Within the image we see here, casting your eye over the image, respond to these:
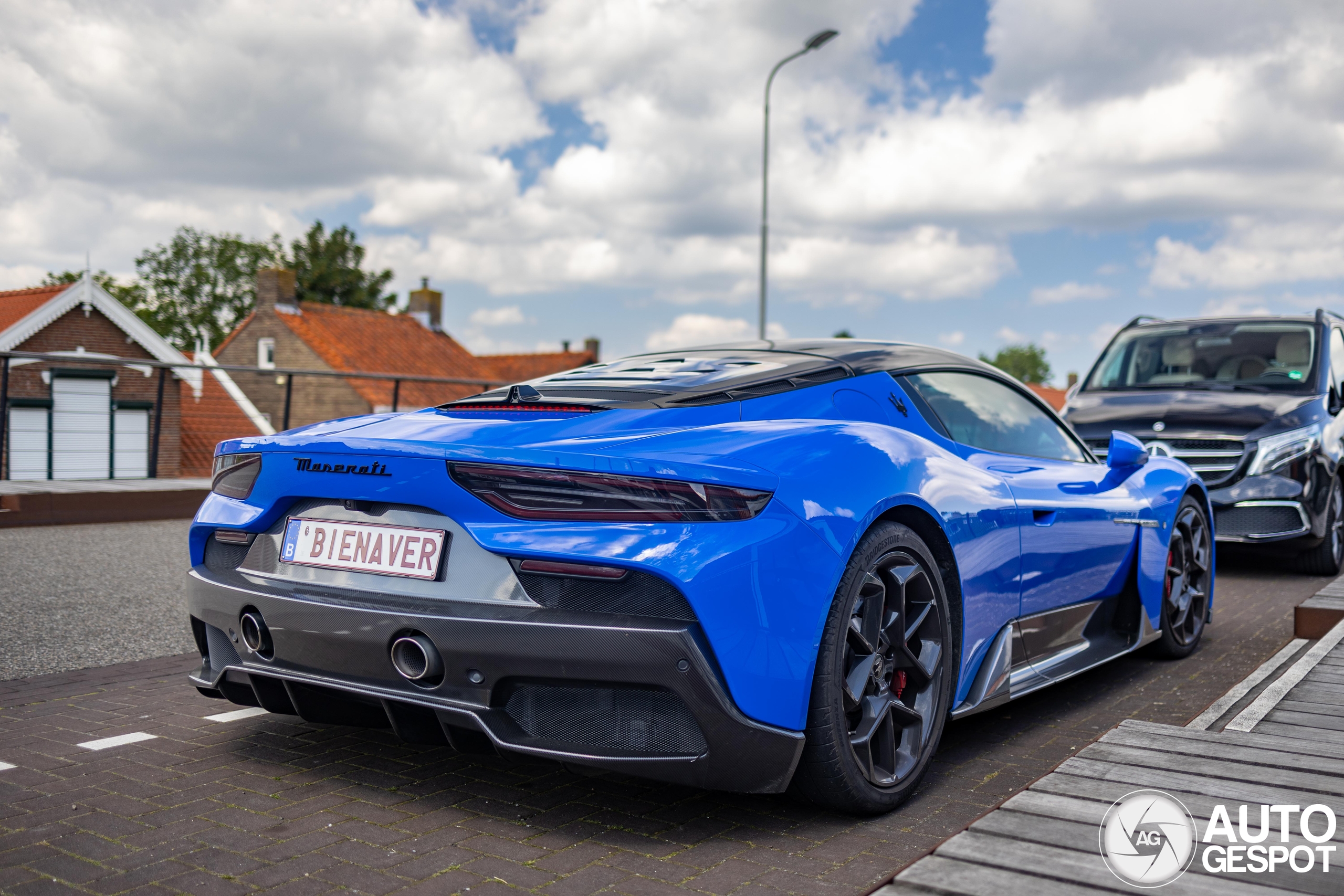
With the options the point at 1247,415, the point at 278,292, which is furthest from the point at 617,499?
the point at 278,292

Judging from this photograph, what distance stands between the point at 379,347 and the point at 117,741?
168 feet

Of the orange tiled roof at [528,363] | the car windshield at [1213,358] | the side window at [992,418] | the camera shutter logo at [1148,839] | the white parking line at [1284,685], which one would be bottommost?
the camera shutter logo at [1148,839]

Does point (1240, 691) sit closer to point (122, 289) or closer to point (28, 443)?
point (28, 443)

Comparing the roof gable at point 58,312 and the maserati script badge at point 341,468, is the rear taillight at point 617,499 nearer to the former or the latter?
the maserati script badge at point 341,468

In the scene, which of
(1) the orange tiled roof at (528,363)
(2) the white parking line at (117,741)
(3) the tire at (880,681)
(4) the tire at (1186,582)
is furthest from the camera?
(1) the orange tiled roof at (528,363)

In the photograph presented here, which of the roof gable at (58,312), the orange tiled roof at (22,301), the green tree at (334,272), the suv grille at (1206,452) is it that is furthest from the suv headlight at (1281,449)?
the green tree at (334,272)

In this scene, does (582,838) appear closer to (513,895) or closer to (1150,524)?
(513,895)

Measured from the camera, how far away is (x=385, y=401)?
45500 mm

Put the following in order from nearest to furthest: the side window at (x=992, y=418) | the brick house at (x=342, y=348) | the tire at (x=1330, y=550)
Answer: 1. the side window at (x=992, y=418)
2. the tire at (x=1330, y=550)
3. the brick house at (x=342, y=348)

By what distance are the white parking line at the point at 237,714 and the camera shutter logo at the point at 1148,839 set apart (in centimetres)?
271

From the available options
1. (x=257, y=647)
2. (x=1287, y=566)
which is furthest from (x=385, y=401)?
(x=257, y=647)

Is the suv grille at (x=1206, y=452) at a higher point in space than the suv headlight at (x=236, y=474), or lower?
higher

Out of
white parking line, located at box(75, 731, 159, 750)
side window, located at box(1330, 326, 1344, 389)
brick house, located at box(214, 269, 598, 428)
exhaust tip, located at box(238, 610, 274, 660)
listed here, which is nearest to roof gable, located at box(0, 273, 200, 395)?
brick house, located at box(214, 269, 598, 428)

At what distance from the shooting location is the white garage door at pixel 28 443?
9898 millimetres
